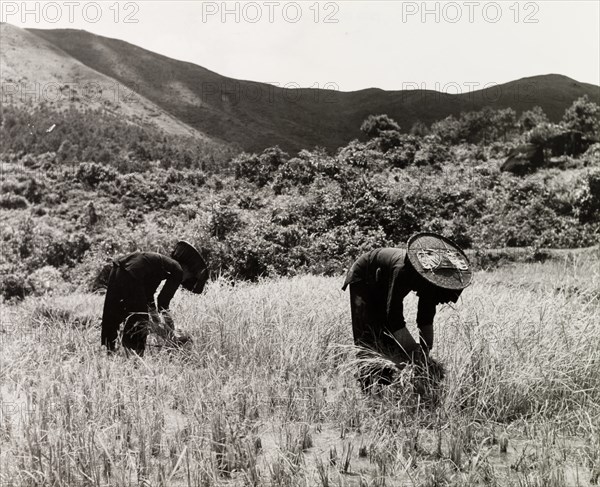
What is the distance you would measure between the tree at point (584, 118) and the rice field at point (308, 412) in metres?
23.3

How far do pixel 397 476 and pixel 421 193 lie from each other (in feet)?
44.2

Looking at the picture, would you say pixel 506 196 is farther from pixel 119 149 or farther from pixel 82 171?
pixel 119 149

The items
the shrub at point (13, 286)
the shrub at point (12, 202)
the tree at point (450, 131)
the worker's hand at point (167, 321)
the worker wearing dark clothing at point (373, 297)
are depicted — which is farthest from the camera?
the tree at point (450, 131)

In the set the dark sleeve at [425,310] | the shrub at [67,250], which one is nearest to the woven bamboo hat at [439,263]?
the dark sleeve at [425,310]

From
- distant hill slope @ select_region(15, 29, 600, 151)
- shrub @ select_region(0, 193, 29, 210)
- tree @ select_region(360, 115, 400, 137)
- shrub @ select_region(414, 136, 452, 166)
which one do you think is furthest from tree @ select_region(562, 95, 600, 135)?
shrub @ select_region(0, 193, 29, 210)

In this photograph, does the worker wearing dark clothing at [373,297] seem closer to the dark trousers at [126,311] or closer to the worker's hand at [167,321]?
the worker's hand at [167,321]

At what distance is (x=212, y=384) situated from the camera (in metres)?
3.62

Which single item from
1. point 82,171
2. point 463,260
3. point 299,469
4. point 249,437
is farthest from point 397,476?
point 82,171

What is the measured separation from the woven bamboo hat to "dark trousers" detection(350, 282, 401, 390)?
2.14 feet

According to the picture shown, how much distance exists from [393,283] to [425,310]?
25 cm

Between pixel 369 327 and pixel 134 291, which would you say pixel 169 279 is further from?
pixel 369 327

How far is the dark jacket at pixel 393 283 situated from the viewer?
3.14m

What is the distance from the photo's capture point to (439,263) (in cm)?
301

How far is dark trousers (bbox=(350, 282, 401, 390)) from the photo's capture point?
11.9 feet
